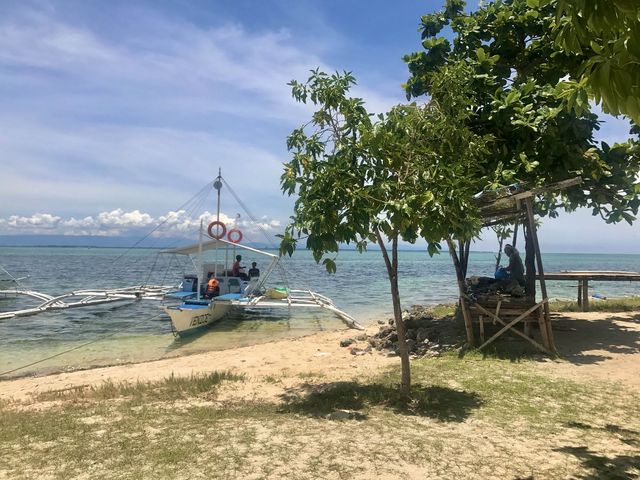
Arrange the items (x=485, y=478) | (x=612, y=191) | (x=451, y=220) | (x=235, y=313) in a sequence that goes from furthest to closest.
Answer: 1. (x=235, y=313)
2. (x=612, y=191)
3. (x=451, y=220)
4. (x=485, y=478)

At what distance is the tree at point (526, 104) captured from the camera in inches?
431

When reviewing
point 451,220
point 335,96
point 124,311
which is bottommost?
point 124,311

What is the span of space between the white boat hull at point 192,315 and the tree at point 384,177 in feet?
36.7

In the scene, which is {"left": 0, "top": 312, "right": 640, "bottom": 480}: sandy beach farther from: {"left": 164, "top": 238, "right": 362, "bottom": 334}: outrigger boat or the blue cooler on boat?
{"left": 164, "top": 238, "right": 362, "bottom": 334}: outrigger boat

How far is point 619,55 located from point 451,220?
394 centimetres

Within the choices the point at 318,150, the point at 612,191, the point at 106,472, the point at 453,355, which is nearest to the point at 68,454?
the point at 106,472

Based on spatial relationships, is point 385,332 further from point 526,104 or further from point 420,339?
point 526,104

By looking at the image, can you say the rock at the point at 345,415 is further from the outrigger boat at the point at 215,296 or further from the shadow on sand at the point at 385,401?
the outrigger boat at the point at 215,296

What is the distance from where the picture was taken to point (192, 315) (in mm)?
17781

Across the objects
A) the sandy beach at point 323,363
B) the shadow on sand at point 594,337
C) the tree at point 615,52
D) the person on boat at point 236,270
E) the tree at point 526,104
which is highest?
the tree at point 526,104

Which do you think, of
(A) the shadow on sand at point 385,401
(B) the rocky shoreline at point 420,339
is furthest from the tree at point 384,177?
(B) the rocky shoreline at point 420,339

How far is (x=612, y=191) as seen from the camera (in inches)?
500

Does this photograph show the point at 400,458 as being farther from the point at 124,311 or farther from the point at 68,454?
the point at 124,311

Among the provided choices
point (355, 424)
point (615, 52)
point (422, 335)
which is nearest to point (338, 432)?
point (355, 424)
